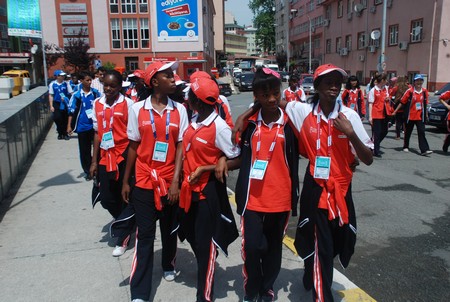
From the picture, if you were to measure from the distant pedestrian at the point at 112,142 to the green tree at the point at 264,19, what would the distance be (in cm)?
9286

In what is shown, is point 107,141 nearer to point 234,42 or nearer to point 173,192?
point 173,192

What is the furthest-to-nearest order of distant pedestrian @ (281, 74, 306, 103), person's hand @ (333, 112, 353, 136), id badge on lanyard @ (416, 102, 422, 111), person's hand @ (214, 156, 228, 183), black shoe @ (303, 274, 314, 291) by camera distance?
1. id badge on lanyard @ (416, 102, 422, 111)
2. distant pedestrian @ (281, 74, 306, 103)
3. black shoe @ (303, 274, 314, 291)
4. person's hand @ (214, 156, 228, 183)
5. person's hand @ (333, 112, 353, 136)

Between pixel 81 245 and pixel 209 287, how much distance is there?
2.00 meters

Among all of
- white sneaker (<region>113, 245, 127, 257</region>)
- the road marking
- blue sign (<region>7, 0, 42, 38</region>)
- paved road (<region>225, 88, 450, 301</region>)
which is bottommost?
paved road (<region>225, 88, 450, 301</region>)

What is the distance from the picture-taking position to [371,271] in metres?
4.06

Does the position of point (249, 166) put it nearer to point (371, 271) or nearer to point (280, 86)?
point (280, 86)

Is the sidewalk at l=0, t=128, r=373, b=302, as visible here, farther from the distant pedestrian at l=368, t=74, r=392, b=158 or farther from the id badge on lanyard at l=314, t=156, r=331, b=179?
the distant pedestrian at l=368, t=74, r=392, b=158

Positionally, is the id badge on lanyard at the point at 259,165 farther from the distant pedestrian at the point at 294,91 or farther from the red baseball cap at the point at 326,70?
the distant pedestrian at the point at 294,91

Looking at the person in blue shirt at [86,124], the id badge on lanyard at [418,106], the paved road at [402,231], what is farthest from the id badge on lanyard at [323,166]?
the id badge on lanyard at [418,106]

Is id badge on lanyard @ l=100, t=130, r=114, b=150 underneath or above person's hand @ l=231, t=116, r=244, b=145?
underneath

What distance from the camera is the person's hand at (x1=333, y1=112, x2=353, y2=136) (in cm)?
280

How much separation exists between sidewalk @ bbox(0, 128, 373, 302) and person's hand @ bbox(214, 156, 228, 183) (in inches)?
43.7

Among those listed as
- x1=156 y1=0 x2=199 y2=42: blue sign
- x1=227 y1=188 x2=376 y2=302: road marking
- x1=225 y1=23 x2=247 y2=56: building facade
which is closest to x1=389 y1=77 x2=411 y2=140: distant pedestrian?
x1=227 y1=188 x2=376 y2=302: road marking

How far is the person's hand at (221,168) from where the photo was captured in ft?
10.1
